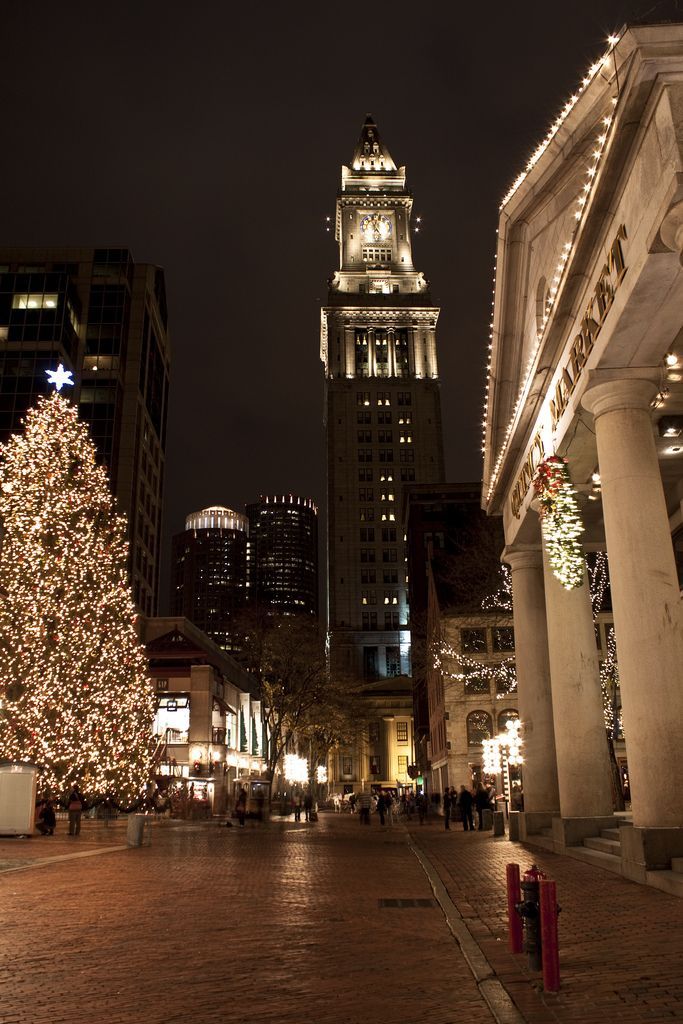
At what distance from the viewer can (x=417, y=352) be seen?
151 meters

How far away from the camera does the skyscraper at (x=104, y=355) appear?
80312 millimetres

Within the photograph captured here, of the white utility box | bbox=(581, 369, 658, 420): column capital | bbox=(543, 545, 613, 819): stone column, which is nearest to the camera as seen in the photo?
bbox=(581, 369, 658, 420): column capital

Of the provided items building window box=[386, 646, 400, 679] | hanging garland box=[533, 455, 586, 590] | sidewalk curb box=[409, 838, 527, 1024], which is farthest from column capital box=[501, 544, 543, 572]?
building window box=[386, 646, 400, 679]

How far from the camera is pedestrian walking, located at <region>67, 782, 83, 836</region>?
96.5ft

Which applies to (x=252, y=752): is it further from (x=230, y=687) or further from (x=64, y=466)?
(x=64, y=466)

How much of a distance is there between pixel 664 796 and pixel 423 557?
72950mm

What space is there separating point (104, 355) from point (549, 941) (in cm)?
8762

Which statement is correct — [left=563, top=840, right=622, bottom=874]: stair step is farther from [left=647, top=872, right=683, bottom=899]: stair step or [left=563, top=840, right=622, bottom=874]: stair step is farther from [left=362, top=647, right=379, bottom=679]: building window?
[left=362, top=647, right=379, bottom=679]: building window

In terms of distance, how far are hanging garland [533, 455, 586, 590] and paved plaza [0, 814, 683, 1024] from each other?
5529mm

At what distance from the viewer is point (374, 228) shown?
171 m

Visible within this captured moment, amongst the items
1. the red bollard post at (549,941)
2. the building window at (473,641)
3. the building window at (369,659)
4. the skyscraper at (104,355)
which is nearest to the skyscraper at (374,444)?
the building window at (369,659)

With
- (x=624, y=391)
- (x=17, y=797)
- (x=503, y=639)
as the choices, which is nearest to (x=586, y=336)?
(x=624, y=391)

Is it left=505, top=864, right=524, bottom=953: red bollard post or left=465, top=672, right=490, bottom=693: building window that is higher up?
left=465, top=672, right=490, bottom=693: building window

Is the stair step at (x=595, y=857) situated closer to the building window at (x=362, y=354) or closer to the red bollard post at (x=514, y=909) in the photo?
the red bollard post at (x=514, y=909)
